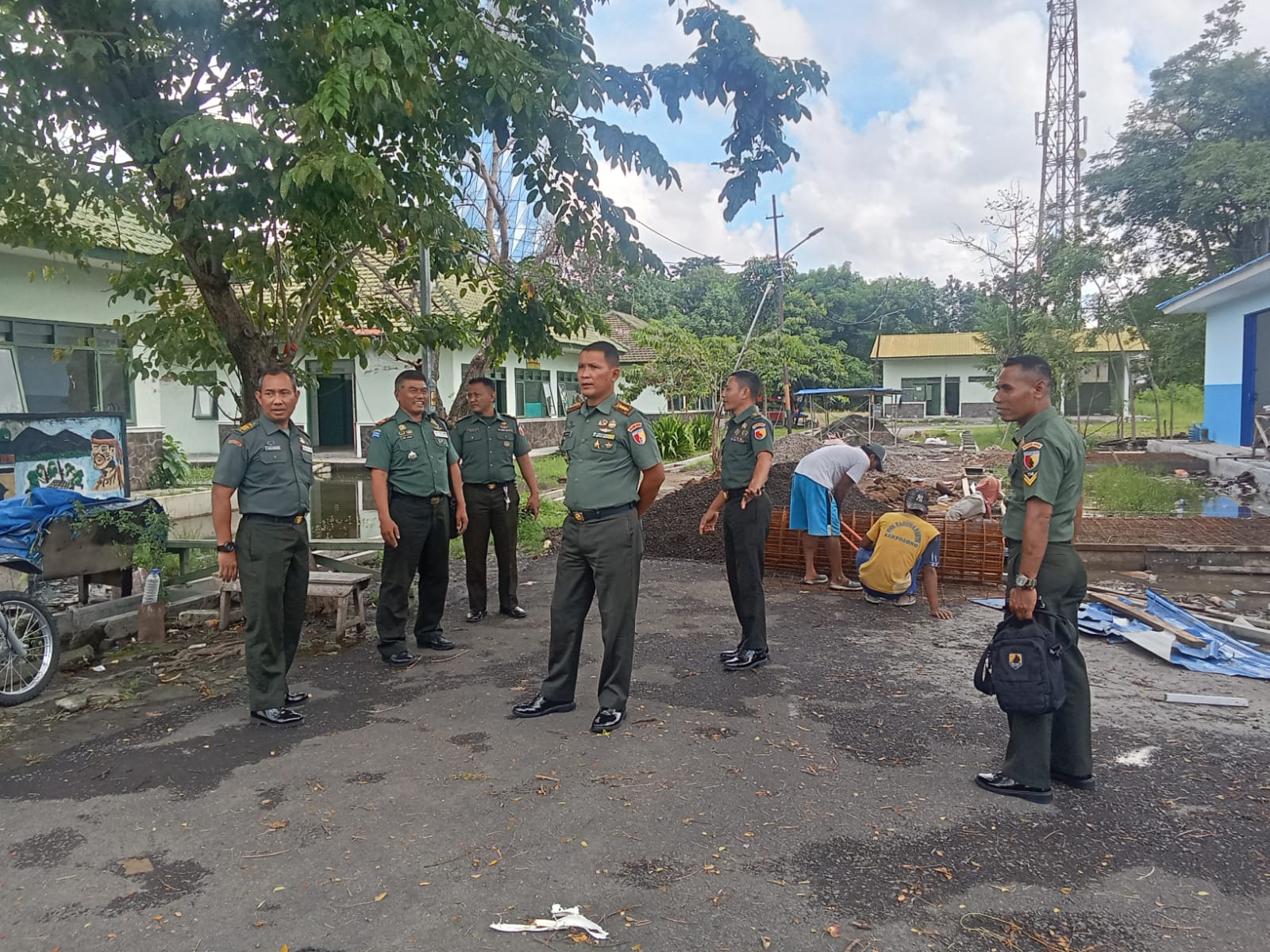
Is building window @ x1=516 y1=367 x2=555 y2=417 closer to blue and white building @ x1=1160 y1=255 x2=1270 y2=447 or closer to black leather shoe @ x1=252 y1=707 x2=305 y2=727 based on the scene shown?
blue and white building @ x1=1160 y1=255 x2=1270 y2=447

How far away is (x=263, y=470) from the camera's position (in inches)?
180

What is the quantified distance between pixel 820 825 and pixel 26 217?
21.1 ft

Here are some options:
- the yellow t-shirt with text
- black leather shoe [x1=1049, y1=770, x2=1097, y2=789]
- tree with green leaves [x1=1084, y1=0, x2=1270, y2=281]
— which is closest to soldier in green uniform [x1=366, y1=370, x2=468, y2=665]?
the yellow t-shirt with text

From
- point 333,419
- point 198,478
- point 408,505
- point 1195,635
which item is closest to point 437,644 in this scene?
point 408,505

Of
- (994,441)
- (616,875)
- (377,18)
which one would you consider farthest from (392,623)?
(994,441)

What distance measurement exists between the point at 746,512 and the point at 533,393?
19.4m

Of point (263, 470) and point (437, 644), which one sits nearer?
point (263, 470)

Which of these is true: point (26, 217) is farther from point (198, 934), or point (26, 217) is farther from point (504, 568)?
point (198, 934)

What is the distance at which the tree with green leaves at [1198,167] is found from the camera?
23672 mm

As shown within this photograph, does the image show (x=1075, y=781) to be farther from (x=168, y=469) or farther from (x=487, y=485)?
(x=168, y=469)

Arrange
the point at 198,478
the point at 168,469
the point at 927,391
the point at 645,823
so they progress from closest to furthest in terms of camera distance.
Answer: the point at 645,823 < the point at 168,469 < the point at 198,478 < the point at 927,391

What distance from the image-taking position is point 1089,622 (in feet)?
20.4

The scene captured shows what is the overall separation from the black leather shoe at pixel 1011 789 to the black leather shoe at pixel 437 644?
3.50 m

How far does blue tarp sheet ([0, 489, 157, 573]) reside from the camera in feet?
18.0
